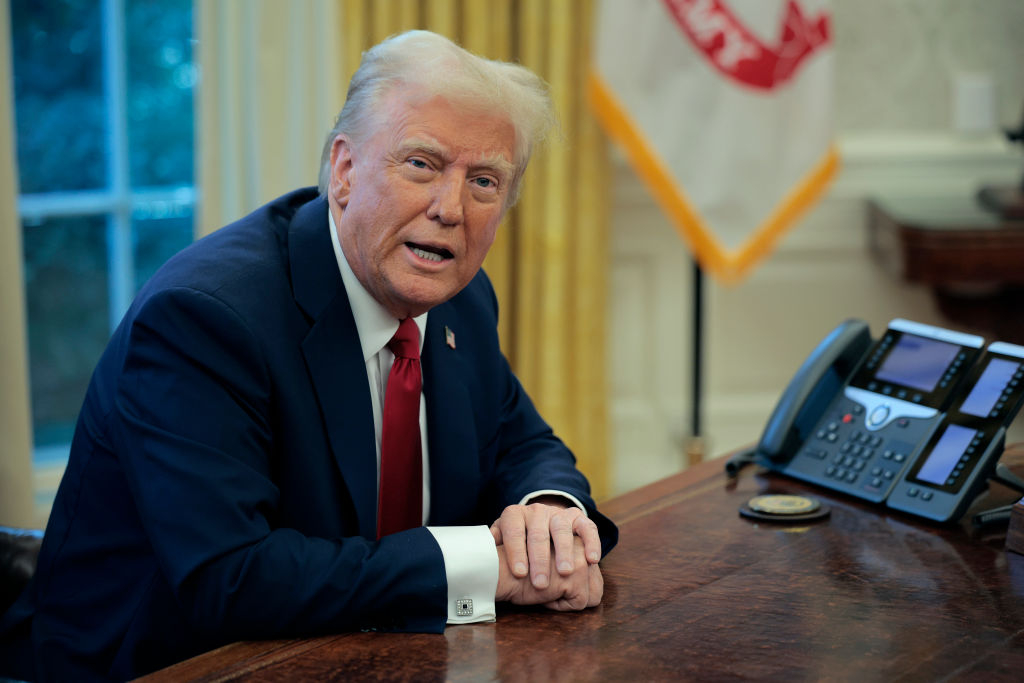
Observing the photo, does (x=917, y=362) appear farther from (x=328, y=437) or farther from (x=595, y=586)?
(x=328, y=437)

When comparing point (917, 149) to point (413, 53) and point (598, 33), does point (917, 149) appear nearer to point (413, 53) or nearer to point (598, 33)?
point (598, 33)

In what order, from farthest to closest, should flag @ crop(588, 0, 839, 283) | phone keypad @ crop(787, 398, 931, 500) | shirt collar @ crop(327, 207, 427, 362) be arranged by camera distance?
flag @ crop(588, 0, 839, 283), phone keypad @ crop(787, 398, 931, 500), shirt collar @ crop(327, 207, 427, 362)

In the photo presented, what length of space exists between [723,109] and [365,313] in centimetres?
245

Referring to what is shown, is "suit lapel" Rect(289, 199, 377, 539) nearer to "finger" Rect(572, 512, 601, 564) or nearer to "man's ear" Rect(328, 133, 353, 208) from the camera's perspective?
"man's ear" Rect(328, 133, 353, 208)

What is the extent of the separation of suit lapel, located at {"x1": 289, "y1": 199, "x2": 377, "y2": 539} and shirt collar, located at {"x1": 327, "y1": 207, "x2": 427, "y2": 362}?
0.04 meters

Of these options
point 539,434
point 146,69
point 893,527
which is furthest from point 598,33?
point 893,527

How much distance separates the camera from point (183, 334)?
155cm

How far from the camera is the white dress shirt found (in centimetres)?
147

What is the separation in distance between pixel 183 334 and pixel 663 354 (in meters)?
Answer: 3.19

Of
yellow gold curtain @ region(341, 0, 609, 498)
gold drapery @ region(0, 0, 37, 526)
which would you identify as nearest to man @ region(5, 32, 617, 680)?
gold drapery @ region(0, 0, 37, 526)

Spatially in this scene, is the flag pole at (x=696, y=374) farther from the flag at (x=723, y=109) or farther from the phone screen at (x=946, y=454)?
the phone screen at (x=946, y=454)

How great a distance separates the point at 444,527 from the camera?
156 centimetres

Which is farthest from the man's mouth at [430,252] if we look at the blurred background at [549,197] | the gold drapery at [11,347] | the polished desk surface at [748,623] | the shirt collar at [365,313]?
the gold drapery at [11,347]

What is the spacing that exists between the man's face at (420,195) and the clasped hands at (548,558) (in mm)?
359
